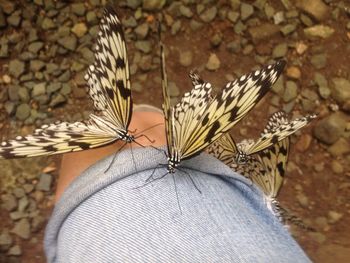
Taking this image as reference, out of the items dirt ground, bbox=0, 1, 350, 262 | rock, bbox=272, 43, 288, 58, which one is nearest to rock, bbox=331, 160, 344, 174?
dirt ground, bbox=0, 1, 350, 262

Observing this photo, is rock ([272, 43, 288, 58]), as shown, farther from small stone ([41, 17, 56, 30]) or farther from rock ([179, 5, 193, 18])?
small stone ([41, 17, 56, 30])

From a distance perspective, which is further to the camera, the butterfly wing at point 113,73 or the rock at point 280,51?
the rock at point 280,51

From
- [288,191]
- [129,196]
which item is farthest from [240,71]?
[129,196]

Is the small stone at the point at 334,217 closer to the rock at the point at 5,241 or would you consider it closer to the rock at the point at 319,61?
the rock at the point at 319,61

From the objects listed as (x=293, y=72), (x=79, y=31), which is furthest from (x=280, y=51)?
(x=79, y=31)

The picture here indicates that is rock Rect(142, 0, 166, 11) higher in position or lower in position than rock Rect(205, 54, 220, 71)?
higher

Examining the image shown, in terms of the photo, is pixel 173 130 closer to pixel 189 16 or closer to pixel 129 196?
pixel 129 196

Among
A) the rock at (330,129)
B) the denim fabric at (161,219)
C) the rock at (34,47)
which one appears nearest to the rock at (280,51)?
the rock at (330,129)
